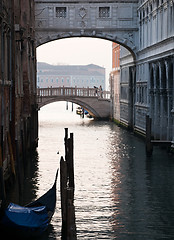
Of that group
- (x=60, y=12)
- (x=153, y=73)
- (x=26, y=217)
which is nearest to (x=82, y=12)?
(x=60, y=12)

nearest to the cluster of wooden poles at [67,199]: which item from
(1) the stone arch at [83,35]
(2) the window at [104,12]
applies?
(1) the stone arch at [83,35]

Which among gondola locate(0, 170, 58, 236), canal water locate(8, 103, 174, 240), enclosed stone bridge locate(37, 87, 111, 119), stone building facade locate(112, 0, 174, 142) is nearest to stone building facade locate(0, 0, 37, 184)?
canal water locate(8, 103, 174, 240)

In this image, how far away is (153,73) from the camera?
19344 millimetres

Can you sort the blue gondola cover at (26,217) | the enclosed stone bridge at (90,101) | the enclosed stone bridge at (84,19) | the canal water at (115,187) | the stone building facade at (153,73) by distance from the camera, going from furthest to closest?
the enclosed stone bridge at (90,101)
the enclosed stone bridge at (84,19)
the stone building facade at (153,73)
the canal water at (115,187)
the blue gondola cover at (26,217)

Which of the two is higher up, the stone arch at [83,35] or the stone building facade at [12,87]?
the stone arch at [83,35]

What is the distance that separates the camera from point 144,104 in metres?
20.9

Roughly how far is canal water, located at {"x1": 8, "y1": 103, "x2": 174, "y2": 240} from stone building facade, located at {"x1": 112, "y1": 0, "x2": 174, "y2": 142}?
103cm

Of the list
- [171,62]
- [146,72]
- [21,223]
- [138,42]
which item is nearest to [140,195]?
[21,223]

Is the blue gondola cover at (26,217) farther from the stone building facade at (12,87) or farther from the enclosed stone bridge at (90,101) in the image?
the enclosed stone bridge at (90,101)

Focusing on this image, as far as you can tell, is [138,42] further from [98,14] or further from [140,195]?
[140,195]

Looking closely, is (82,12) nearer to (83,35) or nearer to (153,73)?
(83,35)

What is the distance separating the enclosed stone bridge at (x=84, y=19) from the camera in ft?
71.1

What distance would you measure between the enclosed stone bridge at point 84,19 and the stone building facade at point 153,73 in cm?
55

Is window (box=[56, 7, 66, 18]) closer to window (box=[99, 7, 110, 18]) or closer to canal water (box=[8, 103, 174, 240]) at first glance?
window (box=[99, 7, 110, 18])
